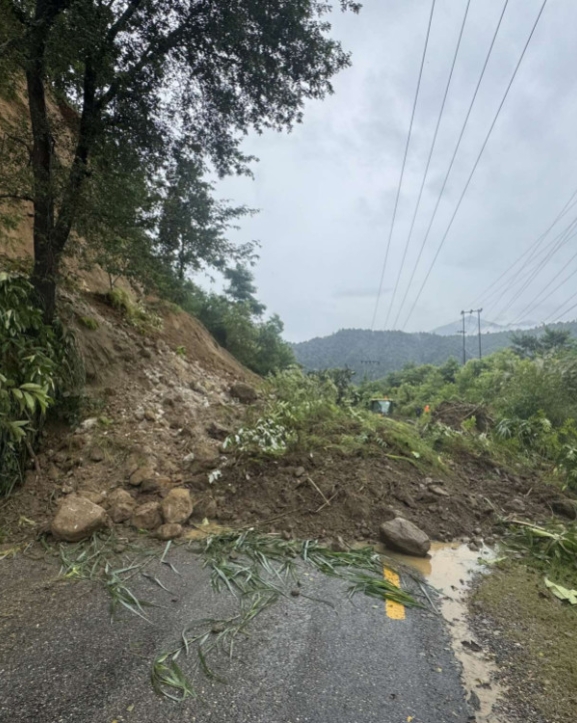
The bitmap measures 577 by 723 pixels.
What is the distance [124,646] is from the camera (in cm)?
165

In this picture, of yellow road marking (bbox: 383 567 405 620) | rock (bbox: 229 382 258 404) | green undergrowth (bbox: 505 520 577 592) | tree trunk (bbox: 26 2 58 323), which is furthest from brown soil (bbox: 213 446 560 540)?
tree trunk (bbox: 26 2 58 323)

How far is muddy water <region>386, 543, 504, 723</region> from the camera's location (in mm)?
1504

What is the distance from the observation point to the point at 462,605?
2230 millimetres

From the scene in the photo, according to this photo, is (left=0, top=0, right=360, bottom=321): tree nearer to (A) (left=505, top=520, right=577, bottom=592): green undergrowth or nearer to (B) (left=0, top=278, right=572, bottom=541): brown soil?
(B) (left=0, top=278, right=572, bottom=541): brown soil

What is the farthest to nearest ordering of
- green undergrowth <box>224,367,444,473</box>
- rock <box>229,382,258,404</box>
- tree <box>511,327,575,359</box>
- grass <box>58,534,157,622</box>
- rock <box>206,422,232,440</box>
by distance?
tree <box>511,327,575,359</box>
rock <box>229,382,258,404</box>
rock <box>206,422,232,440</box>
green undergrowth <box>224,367,444,473</box>
grass <box>58,534,157,622</box>

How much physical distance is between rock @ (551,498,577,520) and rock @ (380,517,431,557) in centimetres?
192

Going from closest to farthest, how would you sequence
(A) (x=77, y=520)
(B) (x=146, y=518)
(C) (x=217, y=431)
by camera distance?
1. (A) (x=77, y=520)
2. (B) (x=146, y=518)
3. (C) (x=217, y=431)

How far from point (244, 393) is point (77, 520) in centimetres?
355

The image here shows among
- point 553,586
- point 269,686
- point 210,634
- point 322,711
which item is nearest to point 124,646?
point 210,634

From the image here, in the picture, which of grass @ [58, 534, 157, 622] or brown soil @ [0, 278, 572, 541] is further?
brown soil @ [0, 278, 572, 541]

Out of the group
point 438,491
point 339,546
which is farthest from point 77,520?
point 438,491

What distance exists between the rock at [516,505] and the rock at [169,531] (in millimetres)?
3107

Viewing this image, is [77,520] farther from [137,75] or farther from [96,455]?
[137,75]

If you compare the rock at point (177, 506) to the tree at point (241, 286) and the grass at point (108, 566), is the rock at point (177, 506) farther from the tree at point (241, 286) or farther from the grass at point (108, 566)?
the tree at point (241, 286)
